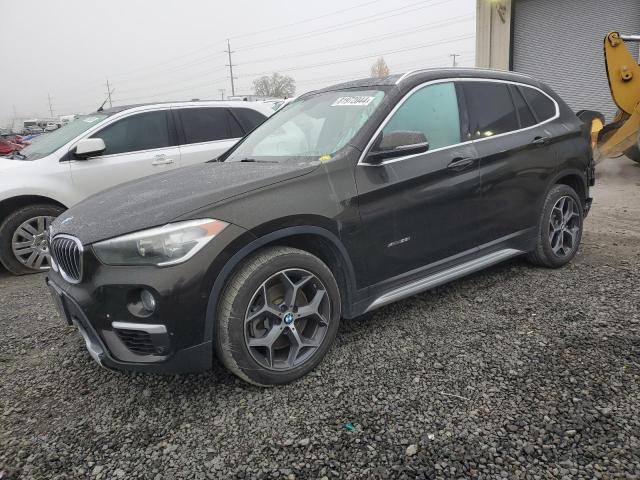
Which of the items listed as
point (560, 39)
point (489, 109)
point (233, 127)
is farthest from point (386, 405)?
point (560, 39)

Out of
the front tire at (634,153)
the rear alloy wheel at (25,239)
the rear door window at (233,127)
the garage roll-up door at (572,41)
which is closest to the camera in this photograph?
the rear alloy wheel at (25,239)

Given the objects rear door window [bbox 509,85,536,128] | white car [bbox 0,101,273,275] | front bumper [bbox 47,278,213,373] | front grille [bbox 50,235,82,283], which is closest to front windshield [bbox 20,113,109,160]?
white car [bbox 0,101,273,275]

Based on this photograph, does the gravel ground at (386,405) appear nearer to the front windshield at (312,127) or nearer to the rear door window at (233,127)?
the front windshield at (312,127)

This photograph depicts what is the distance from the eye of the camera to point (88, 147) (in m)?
5.25

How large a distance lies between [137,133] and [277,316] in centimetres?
406

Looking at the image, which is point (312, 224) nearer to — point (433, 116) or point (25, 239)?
point (433, 116)

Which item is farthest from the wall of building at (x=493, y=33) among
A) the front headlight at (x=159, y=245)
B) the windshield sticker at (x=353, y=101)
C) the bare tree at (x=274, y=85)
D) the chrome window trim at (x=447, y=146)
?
the bare tree at (x=274, y=85)

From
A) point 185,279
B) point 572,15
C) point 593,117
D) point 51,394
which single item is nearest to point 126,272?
point 185,279

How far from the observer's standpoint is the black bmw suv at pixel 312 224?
236 cm

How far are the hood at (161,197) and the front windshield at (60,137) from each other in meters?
2.83

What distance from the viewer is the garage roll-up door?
10.5m

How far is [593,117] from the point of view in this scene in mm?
4676

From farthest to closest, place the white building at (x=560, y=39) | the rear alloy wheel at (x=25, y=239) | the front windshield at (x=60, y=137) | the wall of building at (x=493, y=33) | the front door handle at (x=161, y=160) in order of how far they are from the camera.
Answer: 1. the wall of building at (x=493, y=33)
2. the white building at (x=560, y=39)
3. the front door handle at (x=161, y=160)
4. the front windshield at (x=60, y=137)
5. the rear alloy wheel at (x=25, y=239)

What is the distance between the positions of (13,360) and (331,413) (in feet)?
7.39
